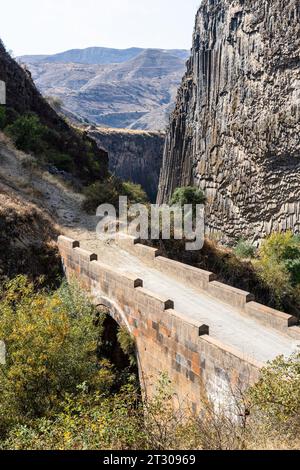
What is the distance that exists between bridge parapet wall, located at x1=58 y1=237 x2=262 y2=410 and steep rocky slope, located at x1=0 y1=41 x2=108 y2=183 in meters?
15.2

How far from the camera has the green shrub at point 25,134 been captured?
24.1 m

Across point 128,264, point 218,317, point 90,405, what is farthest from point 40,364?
point 128,264

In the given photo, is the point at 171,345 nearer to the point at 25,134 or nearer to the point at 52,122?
the point at 25,134

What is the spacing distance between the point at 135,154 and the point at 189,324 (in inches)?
3354

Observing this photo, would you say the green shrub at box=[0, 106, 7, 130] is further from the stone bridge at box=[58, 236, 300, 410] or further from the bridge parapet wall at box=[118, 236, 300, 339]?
the stone bridge at box=[58, 236, 300, 410]

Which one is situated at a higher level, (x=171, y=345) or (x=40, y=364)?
(x=40, y=364)

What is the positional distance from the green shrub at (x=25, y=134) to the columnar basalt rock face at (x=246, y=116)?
70.0ft

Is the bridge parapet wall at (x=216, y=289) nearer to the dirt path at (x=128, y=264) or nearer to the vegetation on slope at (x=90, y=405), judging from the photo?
the dirt path at (x=128, y=264)

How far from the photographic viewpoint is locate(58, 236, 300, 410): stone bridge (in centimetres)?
793

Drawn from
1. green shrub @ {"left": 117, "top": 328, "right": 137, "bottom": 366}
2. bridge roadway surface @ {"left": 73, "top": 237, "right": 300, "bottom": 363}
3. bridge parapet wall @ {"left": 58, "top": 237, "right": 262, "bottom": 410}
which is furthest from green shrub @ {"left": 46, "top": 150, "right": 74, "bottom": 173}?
green shrub @ {"left": 117, "top": 328, "right": 137, "bottom": 366}

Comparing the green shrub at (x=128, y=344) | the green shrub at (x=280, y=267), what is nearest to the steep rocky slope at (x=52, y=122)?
the green shrub at (x=280, y=267)

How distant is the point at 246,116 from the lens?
135 feet

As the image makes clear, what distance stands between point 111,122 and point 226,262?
182777 millimetres
